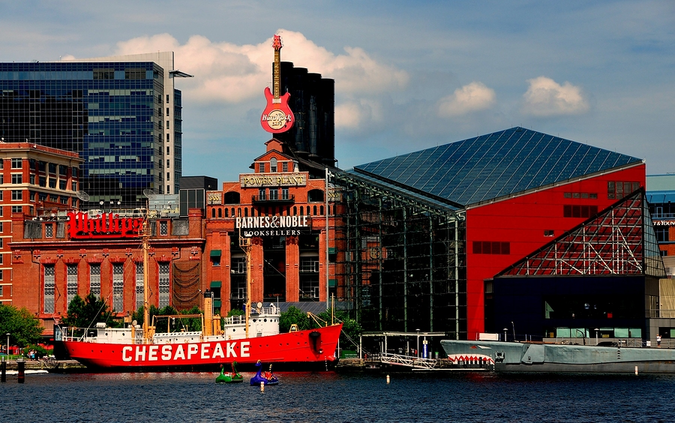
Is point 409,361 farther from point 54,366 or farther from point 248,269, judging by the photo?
point 54,366

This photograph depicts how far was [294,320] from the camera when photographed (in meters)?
177

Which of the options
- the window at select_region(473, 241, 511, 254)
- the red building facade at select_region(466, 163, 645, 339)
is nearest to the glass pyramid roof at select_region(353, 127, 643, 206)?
the red building facade at select_region(466, 163, 645, 339)

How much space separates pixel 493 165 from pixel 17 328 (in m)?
81.1

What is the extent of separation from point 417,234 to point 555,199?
21.1 m

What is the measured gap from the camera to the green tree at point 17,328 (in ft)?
623

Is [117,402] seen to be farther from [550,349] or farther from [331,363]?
[550,349]

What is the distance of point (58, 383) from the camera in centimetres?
Result: 14850

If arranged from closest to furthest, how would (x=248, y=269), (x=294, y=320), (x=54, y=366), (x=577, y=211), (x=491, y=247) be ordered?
(x=248, y=269) < (x=491, y=247) < (x=577, y=211) < (x=54, y=366) < (x=294, y=320)

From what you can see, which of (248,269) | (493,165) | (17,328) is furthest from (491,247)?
(17,328)

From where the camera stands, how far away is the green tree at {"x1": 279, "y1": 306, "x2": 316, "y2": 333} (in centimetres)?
17712

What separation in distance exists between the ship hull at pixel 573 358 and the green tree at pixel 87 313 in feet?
212

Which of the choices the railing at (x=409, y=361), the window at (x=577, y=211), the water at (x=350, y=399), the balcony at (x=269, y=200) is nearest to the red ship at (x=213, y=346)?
the water at (x=350, y=399)

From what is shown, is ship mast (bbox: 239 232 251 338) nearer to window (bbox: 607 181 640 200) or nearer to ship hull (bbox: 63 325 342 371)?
ship hull (bbox: 63 325 342 371)

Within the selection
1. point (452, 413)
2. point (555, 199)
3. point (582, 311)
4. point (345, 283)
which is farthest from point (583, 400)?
point (345, 283)
